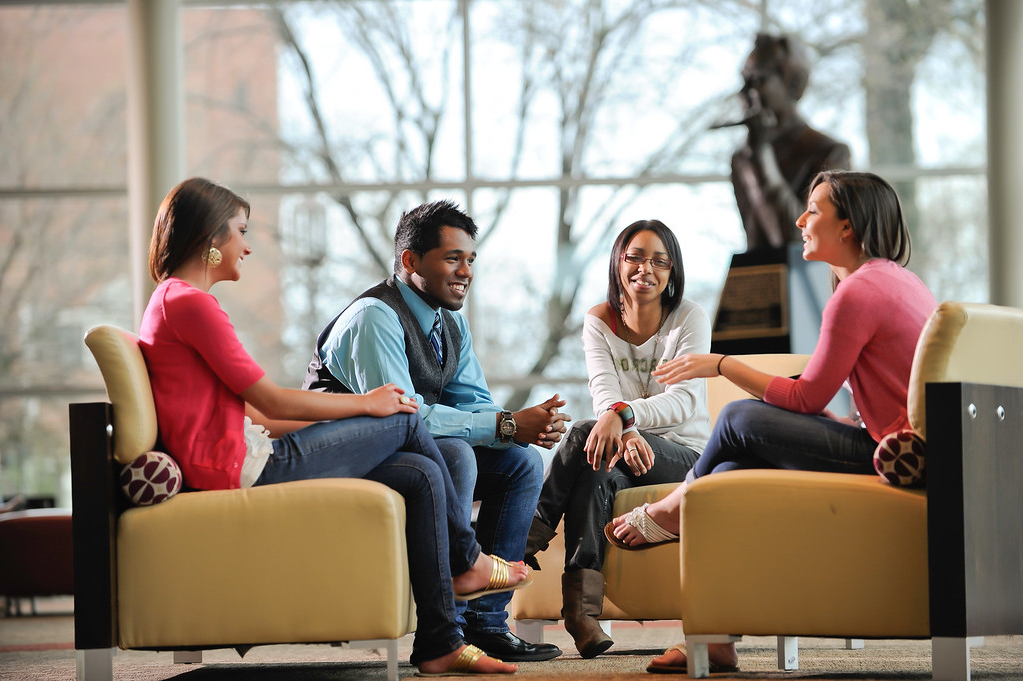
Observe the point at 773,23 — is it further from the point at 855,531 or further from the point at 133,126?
the point at 855,531

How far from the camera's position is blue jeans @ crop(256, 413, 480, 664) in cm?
Result: 227

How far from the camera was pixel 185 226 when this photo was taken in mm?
2314

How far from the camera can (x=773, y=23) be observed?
693cm

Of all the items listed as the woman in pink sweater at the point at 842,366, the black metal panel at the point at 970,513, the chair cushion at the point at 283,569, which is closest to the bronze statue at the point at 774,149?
the woman in pink sweater at the point at 842,366

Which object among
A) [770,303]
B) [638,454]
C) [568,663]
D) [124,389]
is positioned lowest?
[568,663]

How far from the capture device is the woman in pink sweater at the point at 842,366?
2227 millimetres

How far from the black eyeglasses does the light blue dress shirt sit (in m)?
0.63

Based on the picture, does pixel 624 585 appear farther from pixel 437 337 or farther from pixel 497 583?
pixel 437 337

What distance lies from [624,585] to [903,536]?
81 centimetres

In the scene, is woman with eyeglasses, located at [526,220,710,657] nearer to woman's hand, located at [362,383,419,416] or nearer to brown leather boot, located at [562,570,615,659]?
brown leather boot, located at [562,570,615,659]

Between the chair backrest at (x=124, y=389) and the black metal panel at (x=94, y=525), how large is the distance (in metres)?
0.02

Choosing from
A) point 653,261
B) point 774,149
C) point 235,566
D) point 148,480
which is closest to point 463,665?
point 235,566

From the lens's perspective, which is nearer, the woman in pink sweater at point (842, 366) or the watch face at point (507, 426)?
the woman in pink sweater at point (842, 366)

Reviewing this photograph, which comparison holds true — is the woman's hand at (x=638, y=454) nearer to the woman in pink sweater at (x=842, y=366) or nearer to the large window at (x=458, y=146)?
the woman in pink sweater at (x=842, y=366)
